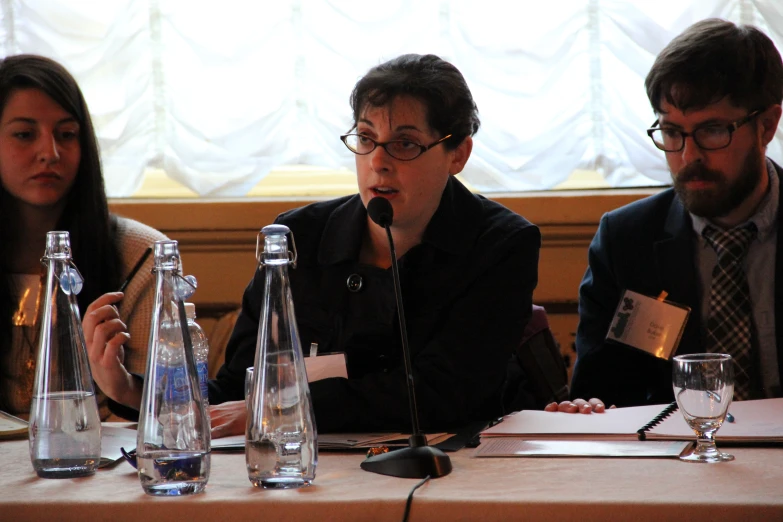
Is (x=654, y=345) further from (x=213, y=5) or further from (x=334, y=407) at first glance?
(x=213, y=5)

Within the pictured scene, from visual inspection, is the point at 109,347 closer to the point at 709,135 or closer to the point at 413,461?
the point at 413,461

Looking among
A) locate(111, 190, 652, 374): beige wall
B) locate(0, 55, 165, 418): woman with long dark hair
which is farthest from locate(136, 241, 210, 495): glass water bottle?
locate(111, 190, 652, 374): beige wall

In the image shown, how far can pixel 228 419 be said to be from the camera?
4.92ft

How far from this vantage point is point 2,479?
112 centimetres

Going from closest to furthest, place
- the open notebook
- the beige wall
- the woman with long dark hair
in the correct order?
the open notebook < the woman with long dark hair < the beige wall

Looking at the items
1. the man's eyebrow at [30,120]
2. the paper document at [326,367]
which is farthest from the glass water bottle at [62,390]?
the man's eyebrow at [30,120]

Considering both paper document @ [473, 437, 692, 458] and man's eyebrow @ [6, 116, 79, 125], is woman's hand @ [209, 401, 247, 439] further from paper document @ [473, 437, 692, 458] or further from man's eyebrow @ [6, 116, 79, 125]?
man's eyebrow @ [6, 116, 79, 125]

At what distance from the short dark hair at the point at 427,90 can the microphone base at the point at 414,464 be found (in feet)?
2.70

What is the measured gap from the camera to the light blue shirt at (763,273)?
1.85m

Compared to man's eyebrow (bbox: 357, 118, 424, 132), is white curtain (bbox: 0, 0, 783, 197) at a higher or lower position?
higher

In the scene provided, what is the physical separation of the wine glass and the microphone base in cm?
31

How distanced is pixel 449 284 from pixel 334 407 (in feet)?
1.29

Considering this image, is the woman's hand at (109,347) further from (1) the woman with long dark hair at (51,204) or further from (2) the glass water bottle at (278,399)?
(1) the woman with long dark hair at (51,204)

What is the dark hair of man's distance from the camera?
207 cm
